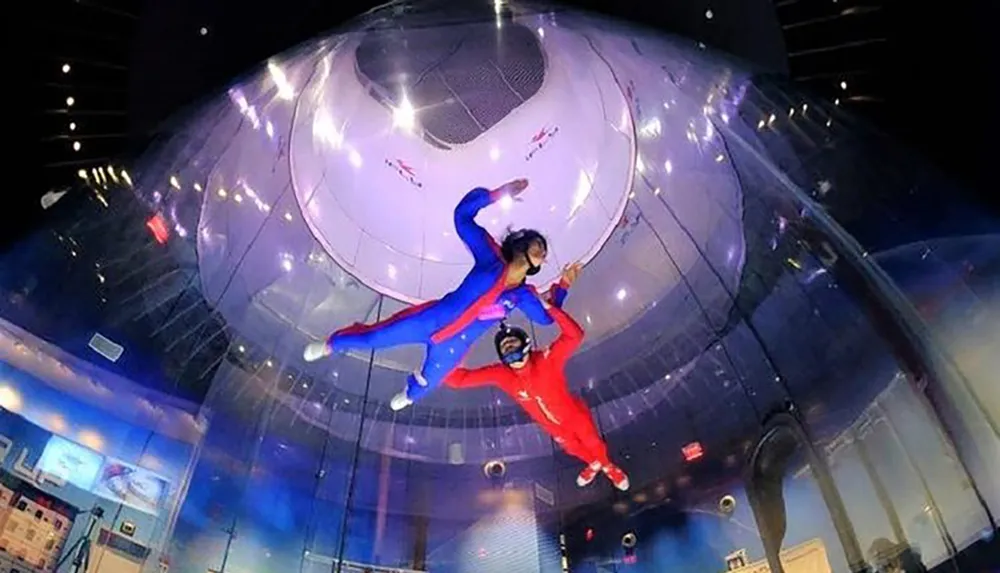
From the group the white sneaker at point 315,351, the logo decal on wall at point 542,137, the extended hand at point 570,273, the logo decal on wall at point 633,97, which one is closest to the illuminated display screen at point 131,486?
the white sneaker at point 315,351

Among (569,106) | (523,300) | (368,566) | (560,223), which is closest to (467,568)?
(368,566)

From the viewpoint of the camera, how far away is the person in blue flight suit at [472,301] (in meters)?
1.64

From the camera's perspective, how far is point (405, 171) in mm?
1870

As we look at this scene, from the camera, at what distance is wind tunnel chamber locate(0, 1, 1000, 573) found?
1493mm

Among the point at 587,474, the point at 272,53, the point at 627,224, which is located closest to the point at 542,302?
the point at 627,224

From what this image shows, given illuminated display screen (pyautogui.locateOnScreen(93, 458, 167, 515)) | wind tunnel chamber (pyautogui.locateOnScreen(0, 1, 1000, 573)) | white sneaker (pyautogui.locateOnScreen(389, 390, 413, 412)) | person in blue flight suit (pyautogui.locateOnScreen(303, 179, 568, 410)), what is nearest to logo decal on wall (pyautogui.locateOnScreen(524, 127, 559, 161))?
wind tunnel chamber (pyautogui.locateOnScreen(0, 1, 1000, 573))

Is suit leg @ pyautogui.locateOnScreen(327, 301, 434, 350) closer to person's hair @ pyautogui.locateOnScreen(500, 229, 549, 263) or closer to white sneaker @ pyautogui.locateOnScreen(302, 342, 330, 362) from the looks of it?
white sneaker @ pyautogui.locateOnScreen(302, 342, 330, 362)

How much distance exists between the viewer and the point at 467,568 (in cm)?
182

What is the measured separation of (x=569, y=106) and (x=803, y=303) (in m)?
0.51

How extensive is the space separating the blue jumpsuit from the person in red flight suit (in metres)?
0.06

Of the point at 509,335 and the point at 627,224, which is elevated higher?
the point at 627,224

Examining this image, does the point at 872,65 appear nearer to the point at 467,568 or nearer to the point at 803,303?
the point at 803,303

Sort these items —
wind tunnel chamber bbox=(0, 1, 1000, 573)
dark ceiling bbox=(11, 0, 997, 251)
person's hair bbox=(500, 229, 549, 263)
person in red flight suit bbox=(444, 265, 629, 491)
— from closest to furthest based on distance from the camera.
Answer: dark ceiling bbox=(11, 0, 997, 251) < wind tunnel chamber bbox=(0, 1, 1000, 573) < person's hair bbox=(500, 229, 549, 263) < person in red flight suit bbox=(444, 265, 629, 491)

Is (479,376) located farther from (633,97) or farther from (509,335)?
(633,97)
